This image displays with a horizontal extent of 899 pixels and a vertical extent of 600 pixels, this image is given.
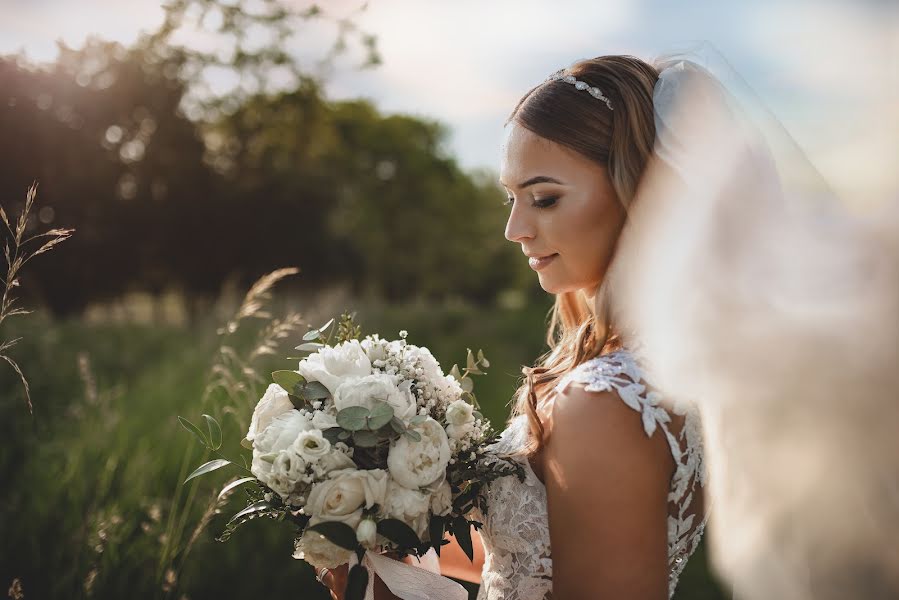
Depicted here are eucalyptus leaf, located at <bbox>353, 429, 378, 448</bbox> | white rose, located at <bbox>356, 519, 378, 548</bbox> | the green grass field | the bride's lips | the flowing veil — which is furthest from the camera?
the green grass field

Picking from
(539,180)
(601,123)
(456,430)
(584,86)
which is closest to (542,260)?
(539,180)

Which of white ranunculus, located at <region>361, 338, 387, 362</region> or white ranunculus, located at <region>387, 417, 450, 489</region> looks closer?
white ranunculus, located at <region>387, 417, 450, 489</region>

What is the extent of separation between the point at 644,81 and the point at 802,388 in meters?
1.20

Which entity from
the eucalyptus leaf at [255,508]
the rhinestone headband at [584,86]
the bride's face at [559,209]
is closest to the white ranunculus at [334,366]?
the eucalyptus leaf at [255,508]

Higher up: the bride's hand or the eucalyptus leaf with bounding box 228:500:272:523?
the eucalyptus leaf with bounding box 228:500:272:523

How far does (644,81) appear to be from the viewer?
2357 mm

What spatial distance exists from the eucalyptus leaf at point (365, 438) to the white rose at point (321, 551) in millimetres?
256

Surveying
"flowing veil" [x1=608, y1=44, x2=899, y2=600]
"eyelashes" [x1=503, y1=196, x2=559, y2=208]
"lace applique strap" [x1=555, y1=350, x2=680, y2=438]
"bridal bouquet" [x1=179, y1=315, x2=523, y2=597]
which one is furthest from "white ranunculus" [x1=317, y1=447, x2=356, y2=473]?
"eyelashes" [x1=503, y1=196, x2=559, y2=208]

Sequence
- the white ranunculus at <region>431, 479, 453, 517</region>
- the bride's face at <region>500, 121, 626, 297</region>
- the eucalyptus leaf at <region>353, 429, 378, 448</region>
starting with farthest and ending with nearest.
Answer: the bride's face at <region>500, 121, 626, 297</region> < the white ranunculus at <region>431, 479, 453, 517</region> < the eucalyptus leaf at <region>353, 429, 378, 448</region>

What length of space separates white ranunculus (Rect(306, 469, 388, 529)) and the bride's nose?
92cm

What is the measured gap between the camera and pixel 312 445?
191cm

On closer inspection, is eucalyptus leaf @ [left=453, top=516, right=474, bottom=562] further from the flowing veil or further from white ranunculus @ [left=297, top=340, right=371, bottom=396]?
the flowing veil

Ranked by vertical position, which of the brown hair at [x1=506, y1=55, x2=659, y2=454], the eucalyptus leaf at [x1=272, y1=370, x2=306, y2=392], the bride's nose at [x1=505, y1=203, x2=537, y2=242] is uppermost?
the brown hair at [x1=506, y1=55, x2=659, y2=454]

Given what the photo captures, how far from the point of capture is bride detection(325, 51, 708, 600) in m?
Answer: 1.95
